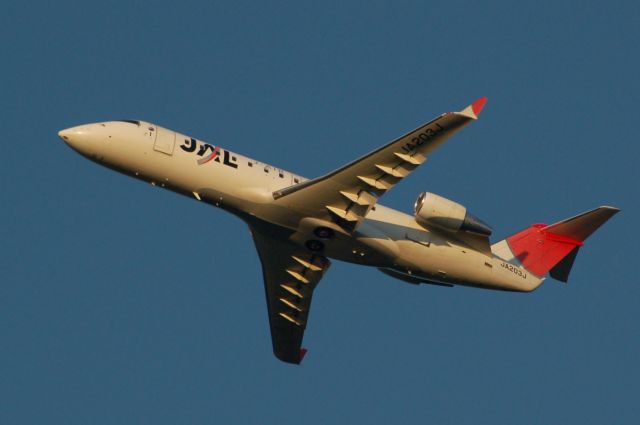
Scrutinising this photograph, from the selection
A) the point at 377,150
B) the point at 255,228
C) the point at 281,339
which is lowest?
the point at 281,339

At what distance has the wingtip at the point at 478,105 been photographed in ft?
104

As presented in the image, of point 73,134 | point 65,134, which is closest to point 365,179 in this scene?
point 73,134

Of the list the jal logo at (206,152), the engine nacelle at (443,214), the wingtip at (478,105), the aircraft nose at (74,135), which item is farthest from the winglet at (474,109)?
the aircraft nose at (74,135)

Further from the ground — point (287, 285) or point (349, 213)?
point (349, 213)

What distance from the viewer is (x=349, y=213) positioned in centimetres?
3541

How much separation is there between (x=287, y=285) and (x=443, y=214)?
7018 mm

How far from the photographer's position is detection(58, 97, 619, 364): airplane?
113 feet

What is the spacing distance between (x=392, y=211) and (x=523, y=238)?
230 inches

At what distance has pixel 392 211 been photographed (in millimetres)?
37781

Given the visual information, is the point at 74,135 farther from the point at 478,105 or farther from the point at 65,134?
the point at 478,105

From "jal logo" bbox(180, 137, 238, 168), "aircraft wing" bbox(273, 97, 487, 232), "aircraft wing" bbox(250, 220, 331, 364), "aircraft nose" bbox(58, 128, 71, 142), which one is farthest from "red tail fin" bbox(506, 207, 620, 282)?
"aircraft nose" bbox(58, 128, 71, 142)

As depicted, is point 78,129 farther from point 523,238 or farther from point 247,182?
point 523,238


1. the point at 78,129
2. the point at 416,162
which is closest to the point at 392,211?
the point at 416,162

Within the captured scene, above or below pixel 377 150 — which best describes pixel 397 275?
below
